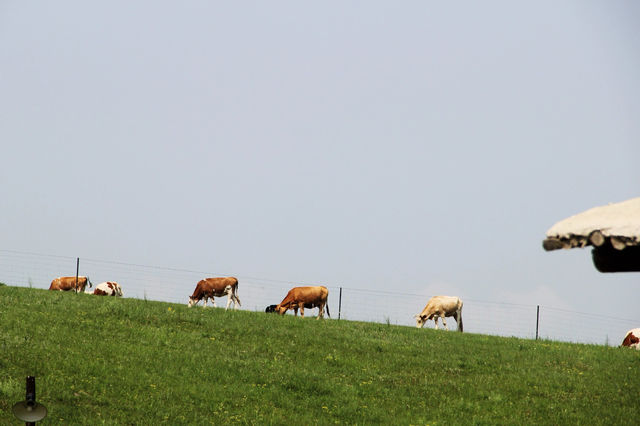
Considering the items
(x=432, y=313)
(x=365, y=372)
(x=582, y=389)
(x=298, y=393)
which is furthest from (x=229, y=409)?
(x=432, y=313)

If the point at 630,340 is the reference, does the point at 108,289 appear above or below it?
above

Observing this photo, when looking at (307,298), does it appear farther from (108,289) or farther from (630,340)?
(630,340)

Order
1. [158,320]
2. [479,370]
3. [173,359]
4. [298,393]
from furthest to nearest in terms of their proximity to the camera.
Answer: [158,320], [479,370], [173,359], [298,393]

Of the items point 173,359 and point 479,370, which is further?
point 479,370

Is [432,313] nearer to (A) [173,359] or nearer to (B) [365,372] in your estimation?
(B) [365,372]

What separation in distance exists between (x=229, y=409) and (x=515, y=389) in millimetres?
8931

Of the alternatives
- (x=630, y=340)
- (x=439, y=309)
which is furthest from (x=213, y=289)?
(x=630, y=340)

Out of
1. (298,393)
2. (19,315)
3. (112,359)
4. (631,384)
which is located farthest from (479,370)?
(19,315)

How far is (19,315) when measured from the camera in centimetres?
2630

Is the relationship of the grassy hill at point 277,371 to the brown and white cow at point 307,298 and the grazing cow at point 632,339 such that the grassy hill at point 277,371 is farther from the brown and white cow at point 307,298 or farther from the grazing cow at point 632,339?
the brown and white cow at point 307,298

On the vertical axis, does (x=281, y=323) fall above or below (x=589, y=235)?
below

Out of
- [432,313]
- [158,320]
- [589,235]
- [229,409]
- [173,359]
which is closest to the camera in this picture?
[589,235]

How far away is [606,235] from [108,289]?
122 ft

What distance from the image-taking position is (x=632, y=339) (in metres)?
33.6
